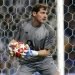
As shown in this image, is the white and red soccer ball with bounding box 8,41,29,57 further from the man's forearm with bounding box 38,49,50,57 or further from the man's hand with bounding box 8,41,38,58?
the man's forearm with bounding box 38,49,50,57

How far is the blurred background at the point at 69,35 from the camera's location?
4922 mm

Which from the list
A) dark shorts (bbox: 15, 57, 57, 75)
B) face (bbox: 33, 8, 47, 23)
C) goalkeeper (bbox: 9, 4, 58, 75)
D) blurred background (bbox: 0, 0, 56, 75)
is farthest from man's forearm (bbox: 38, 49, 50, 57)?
blurred background (bbox: 0, 0, 56, 75)

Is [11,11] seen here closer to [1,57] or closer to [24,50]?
[1,57]

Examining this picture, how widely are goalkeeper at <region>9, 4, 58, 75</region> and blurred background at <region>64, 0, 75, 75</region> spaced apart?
2.15 ft

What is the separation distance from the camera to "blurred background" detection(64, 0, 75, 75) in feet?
16.1

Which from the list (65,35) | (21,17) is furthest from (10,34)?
(65,35)

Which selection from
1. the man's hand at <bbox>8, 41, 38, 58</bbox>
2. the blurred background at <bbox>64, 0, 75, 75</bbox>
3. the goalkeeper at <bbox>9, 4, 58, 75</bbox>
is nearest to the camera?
the man's hand at <bbox>8, 41, 38, 58</bbox>

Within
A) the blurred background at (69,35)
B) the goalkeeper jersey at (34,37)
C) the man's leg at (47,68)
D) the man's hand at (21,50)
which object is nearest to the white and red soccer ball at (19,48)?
the man's hand at (21,50)

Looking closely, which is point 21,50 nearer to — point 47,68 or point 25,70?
point 25,70

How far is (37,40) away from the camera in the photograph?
4242 mm

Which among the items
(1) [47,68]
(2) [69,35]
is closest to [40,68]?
(1) [47,68]

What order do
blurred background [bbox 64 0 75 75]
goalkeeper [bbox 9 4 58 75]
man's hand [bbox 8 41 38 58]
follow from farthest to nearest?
blurred background [bbox 64 0 75 75]
goalkeeper [bbox 9 4 58 75]
man's hand [bbox 8 41 38 58]

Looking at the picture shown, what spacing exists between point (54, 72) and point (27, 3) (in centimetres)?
102

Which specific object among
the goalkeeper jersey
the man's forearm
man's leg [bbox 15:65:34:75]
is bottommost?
man's leg [bbox 15:65:34:75]
